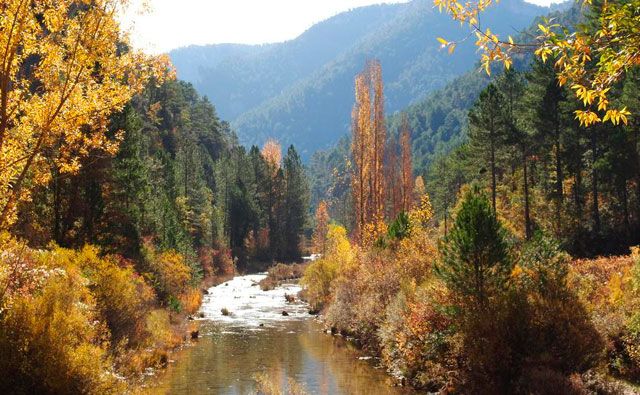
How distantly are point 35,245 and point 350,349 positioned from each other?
16794mm

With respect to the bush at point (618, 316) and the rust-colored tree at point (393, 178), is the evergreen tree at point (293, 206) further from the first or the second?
the bush at point (618, 316)

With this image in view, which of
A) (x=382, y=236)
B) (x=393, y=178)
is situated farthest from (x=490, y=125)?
(x=393, y=178)

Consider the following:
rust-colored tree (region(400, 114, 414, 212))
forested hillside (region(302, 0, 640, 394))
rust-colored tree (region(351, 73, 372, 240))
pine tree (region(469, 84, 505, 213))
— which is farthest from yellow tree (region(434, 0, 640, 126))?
rust-colored tree (region(400, 114, 414, 212))

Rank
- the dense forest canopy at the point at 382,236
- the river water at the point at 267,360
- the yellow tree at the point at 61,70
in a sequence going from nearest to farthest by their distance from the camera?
the yellow tree at the point at 61,70, the dense forest canopy at the point at 382,236, the river water at the point at 267,360

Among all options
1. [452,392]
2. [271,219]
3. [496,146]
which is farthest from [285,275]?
[452,392]

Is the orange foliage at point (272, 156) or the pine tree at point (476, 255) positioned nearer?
the pine tree at point (476, 255)

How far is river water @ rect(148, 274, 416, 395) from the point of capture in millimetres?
21891

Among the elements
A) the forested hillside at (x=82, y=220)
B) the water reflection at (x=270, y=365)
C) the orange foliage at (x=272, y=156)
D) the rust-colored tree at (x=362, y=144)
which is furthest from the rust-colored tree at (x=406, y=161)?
the orange foliage at (x=272, y=156)

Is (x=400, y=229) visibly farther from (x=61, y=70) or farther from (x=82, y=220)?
(x=61, y=70)

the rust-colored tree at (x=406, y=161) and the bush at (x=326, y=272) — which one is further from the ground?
the rust-colored tree at (x=406, y=161)

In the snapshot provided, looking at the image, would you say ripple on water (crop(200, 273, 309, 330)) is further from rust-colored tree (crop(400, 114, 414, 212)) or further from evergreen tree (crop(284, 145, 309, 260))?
evergreen tree (crop(284, 145, 309, 260))

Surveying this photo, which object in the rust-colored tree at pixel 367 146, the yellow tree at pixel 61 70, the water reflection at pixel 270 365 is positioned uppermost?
the rust-colored tree at pixel 367 146

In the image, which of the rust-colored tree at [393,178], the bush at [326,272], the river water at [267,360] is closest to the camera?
the river water at [267,360]

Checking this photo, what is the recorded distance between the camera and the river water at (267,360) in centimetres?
2189
